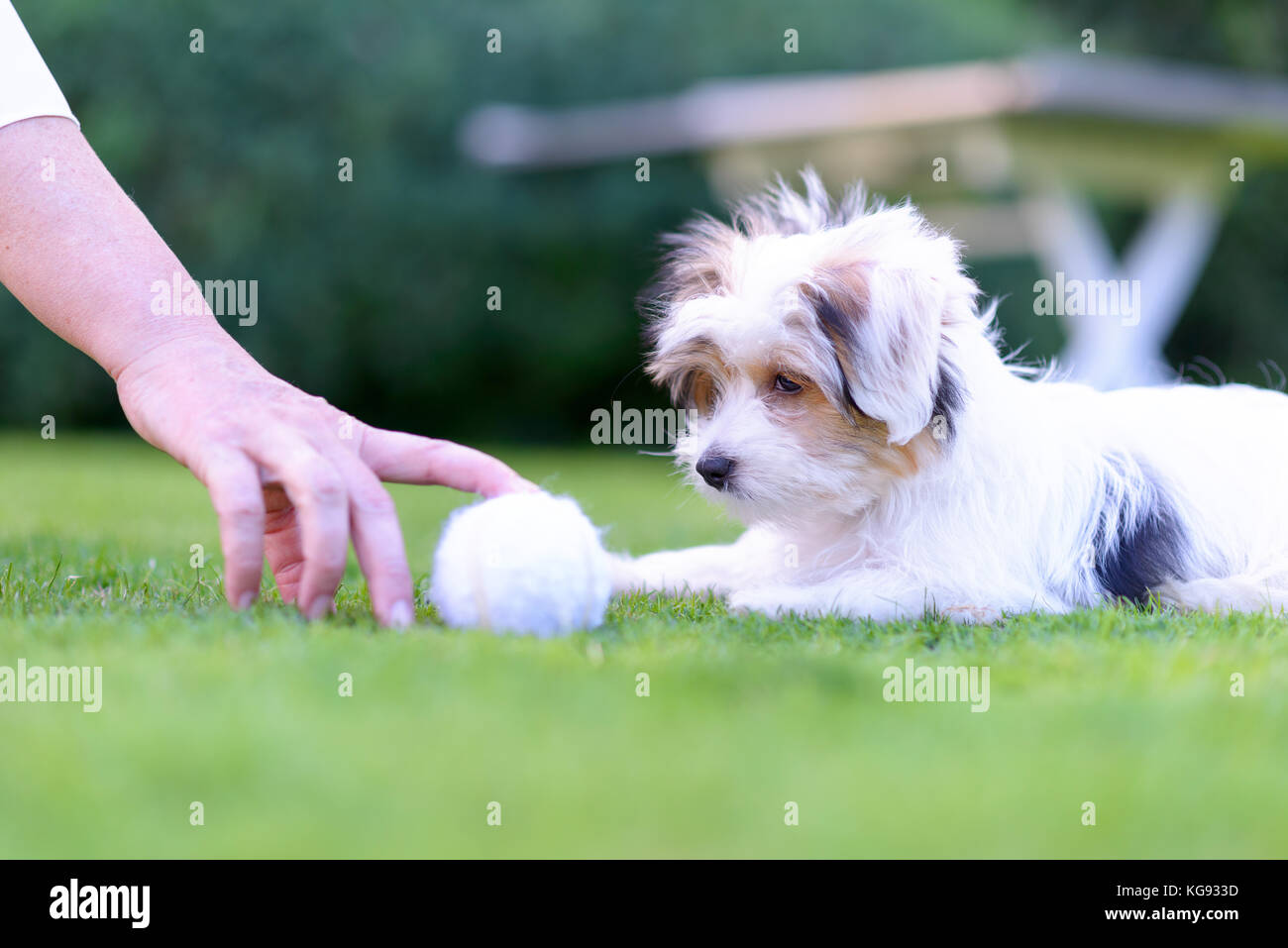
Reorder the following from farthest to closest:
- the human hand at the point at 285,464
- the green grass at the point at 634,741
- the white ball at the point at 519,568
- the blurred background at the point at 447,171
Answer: the blurred background at the point at 447,171 < the white ball at the point at 519,568 < the human hand at the point at 285,464 < the green grass at the point at 634,741

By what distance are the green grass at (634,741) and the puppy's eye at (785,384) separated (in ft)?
2.59

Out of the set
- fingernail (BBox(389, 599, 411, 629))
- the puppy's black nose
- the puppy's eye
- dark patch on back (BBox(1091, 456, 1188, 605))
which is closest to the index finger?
fingernail (BBox(389, 599, 411, 629))

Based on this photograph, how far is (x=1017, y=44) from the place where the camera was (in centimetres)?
2147

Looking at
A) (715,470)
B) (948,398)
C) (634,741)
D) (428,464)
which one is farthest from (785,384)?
(634,741)

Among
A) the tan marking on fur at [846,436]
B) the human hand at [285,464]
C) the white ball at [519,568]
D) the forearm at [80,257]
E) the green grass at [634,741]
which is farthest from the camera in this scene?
the tan marking on fur at [846,436]

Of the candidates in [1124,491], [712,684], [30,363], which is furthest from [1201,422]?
[30,363]

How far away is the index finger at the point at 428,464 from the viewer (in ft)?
11.8

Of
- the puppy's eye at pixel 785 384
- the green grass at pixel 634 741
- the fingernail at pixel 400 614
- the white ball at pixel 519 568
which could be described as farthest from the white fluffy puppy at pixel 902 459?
the fingernail at pixel 400 614

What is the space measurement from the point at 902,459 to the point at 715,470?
23.1 inches

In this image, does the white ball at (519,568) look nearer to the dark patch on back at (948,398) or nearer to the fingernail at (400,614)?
the fingernail at (400,614)

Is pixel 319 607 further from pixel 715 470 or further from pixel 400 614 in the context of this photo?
pixel 715 470

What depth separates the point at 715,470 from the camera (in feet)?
13.7
